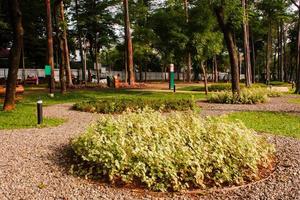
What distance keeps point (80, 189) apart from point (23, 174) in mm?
1302

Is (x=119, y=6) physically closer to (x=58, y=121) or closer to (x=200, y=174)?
(x=58, y=121)

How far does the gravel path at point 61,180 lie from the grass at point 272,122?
171cm

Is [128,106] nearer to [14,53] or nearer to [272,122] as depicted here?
[14,53]

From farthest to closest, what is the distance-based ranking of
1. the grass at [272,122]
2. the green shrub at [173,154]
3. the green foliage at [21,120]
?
the green foliage at [21,120]
the grass at [272,122]
the green shrub at [173,154]

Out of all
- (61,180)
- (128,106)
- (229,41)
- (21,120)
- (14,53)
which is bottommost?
(61,180)

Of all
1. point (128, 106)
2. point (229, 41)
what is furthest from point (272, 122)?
point (229, 41)

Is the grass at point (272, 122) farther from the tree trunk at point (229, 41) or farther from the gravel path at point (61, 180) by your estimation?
the tree trunk at point (229, 41)

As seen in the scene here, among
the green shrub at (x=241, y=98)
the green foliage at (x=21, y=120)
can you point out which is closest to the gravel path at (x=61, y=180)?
the green foliage at (x=21, y=120)

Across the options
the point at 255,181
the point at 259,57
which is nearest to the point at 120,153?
the point at 255,181

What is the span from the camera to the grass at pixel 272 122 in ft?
37.1

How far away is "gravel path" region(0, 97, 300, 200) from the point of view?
604cm

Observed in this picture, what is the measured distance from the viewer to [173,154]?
267 inches

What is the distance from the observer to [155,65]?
249 feet

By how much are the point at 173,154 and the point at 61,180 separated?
1.95 m
